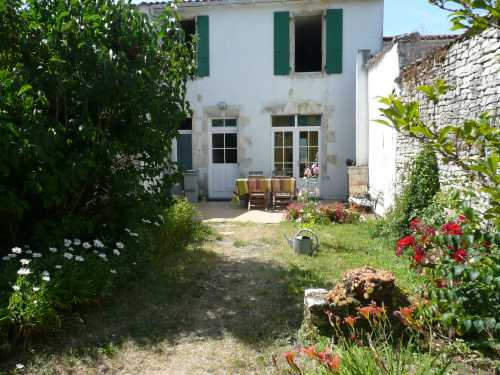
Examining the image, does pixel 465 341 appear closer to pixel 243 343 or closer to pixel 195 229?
pixel 243 343

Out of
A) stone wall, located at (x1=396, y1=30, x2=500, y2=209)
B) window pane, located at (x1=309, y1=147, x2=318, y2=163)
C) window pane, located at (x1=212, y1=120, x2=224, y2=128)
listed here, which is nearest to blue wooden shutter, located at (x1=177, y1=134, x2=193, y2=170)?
window pane, located at (x1=212, y1=120, x2=224, y2=128)

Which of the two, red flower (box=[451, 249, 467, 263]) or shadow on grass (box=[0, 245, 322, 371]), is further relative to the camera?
shadow on grass (box=[0, 245, 322, 371])

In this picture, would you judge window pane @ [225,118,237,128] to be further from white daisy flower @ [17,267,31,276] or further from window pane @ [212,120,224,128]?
white daisy flower @ [17,267,31,276]

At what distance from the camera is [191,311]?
3820 mm

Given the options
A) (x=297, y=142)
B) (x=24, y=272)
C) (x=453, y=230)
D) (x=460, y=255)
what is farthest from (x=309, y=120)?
(x=24, y=272)

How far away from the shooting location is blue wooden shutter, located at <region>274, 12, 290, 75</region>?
10.6 m

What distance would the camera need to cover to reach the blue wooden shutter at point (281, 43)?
1058 centimetres

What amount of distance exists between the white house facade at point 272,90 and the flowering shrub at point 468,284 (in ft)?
26.0

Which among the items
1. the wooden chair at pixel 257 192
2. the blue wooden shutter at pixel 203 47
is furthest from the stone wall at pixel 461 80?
the blue wooden shutter at pixel 203 47

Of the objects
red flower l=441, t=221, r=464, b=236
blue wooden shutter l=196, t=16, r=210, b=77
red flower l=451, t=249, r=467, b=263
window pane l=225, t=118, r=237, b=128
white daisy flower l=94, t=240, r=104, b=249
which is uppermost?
blue wooden shutter l=196, t=16, r=210, b=77

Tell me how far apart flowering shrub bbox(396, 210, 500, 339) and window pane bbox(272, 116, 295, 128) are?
27.2ft

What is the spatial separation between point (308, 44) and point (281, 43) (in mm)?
1780

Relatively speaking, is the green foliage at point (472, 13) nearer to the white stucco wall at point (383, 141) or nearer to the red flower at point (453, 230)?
the red flower at point (453, 230)

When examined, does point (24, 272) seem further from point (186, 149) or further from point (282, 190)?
point (186, 149)
